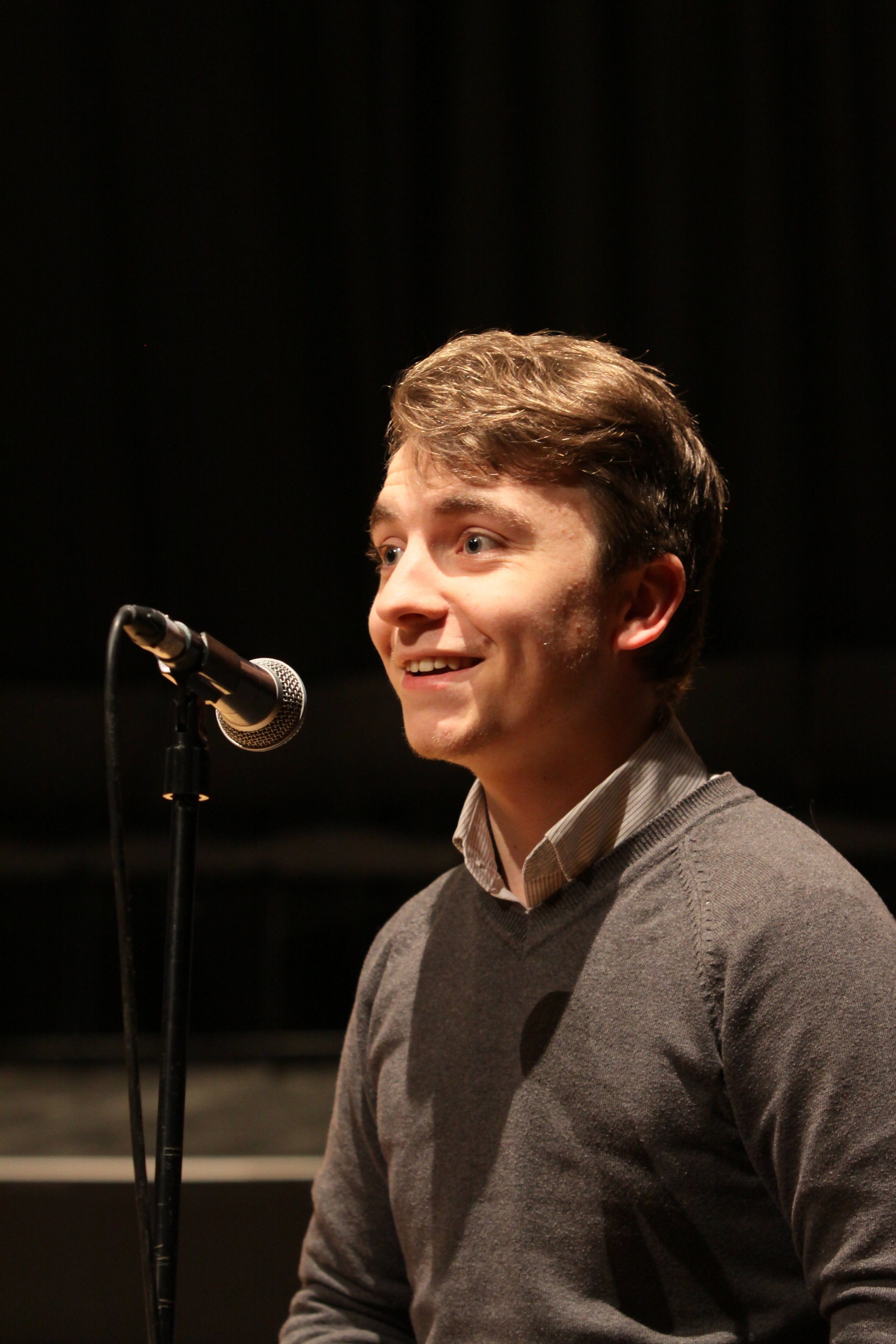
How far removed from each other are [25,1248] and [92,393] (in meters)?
1.52

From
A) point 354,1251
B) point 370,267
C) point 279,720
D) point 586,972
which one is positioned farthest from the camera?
point 370,267

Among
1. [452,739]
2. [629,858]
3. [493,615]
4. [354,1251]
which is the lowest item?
[354,1251]

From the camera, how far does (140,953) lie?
249cm

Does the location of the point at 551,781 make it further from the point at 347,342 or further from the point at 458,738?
the point at 347,342

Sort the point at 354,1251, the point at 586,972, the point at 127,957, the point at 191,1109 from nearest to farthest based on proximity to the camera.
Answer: the point at 127,957, the point at 586,972, the point at 354,1251, the point at 191,1109

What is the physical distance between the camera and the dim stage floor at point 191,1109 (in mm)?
1975

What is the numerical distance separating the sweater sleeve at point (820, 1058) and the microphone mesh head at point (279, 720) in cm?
36

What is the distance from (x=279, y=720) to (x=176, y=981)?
0.65 ft

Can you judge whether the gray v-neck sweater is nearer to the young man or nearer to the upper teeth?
the young man

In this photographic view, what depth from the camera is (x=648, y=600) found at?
108 cm

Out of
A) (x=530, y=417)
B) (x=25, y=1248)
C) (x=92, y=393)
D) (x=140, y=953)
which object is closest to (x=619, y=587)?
(x=530, y=417)

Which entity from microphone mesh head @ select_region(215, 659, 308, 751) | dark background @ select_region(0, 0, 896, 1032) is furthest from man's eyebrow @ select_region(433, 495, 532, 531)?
dark background @ select_region(0, 0, 896, 1032)

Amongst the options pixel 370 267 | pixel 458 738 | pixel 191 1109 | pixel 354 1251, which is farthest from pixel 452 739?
pixel 370 267

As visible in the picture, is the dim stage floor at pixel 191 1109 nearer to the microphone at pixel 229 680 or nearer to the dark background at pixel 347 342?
the dark background at pixel 347 342
